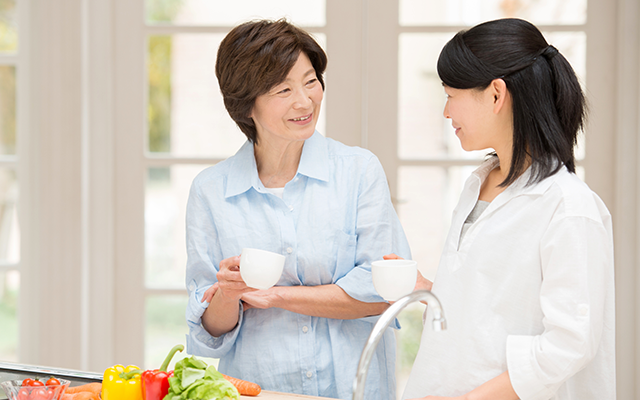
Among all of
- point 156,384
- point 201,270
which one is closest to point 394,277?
point 156,384

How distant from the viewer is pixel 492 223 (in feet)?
3.51

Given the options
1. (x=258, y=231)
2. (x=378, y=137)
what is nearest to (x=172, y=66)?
(x=378, y=137)

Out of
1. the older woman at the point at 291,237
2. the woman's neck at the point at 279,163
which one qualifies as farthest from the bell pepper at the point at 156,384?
the woman's neck at the point at 279,163

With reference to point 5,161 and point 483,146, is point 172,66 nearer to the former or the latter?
point 5,161

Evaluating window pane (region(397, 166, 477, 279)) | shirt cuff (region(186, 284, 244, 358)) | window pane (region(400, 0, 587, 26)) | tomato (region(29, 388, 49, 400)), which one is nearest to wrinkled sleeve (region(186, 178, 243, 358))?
shirt cuff (region(186, 284, 244, 358))

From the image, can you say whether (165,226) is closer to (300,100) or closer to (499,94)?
(300,100)

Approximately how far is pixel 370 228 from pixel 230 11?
1326 millimetres

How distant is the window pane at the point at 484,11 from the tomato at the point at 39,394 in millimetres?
1806

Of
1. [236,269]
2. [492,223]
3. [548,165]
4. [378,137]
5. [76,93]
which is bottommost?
[236,269]

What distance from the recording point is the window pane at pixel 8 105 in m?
2.33

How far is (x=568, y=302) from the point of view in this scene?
3.06 feet

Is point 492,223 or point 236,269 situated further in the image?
point 236,269

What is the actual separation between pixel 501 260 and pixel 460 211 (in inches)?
8.1

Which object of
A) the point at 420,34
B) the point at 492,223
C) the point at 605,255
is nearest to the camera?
the point at 605,255
